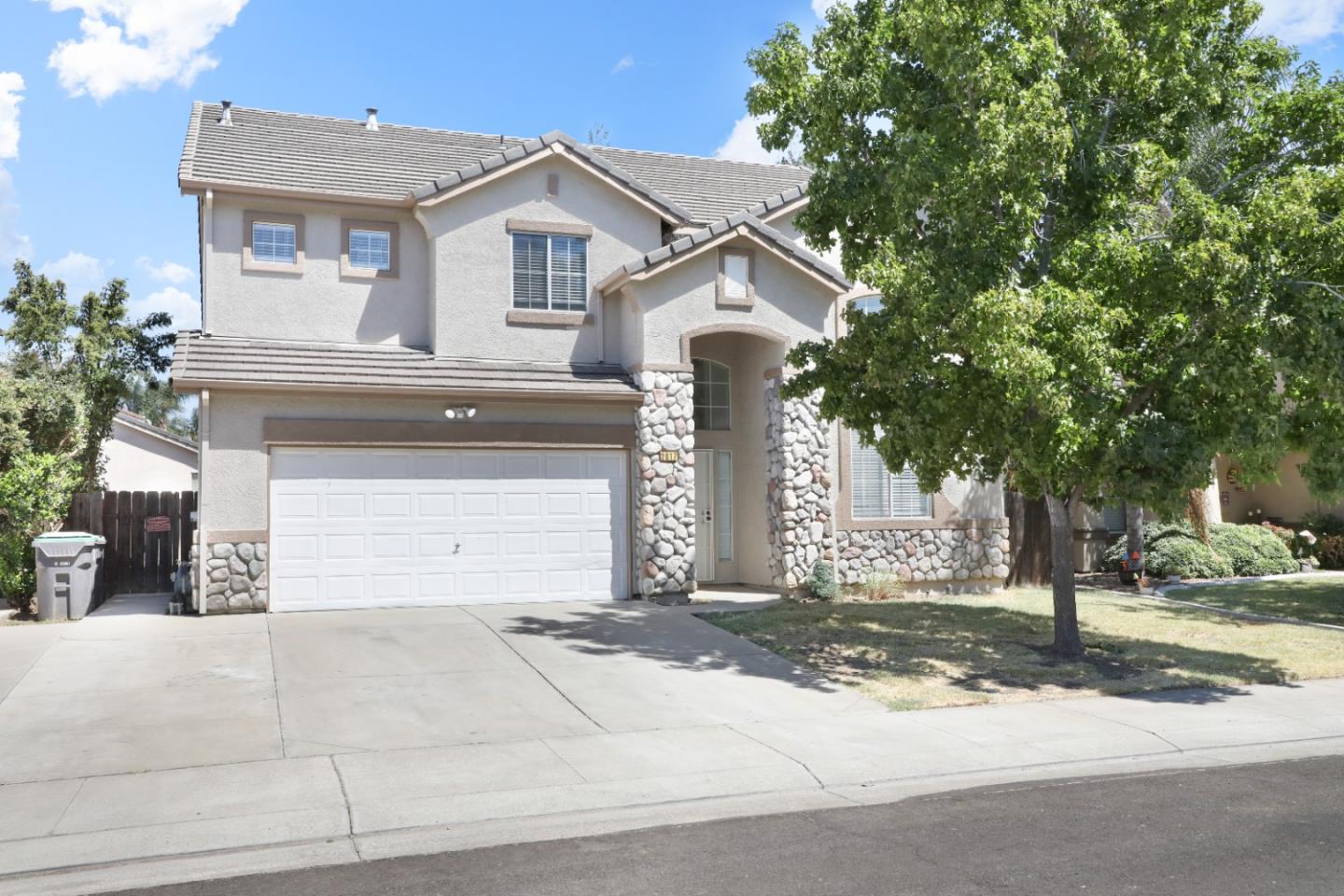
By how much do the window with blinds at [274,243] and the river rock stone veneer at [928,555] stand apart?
31.5 ft

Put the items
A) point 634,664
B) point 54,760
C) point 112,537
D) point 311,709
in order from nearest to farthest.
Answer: point 54,760 → point 311,709 → point 634,664 → point 112,537

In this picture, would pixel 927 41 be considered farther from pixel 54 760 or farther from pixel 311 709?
pixel 54 760

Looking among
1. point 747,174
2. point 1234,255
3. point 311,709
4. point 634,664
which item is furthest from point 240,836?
point 747,174

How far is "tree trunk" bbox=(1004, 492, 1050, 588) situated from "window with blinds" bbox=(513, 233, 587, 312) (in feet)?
27.9

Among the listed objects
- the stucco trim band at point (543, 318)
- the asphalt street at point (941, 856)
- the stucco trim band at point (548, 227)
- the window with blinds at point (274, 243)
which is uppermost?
the stucco trim band at point (548, 227)

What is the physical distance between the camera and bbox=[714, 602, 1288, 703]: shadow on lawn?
11.6m

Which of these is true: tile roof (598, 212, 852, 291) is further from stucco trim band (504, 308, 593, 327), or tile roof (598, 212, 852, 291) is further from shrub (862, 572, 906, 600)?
shrub (862, 572, 906, 600)

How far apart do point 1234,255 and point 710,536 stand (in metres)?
10.0

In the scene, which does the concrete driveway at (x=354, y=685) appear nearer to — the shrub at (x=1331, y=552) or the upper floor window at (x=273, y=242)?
the upper floor window at (x=273, y=242)

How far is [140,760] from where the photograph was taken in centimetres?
823

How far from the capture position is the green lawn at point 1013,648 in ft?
37.3

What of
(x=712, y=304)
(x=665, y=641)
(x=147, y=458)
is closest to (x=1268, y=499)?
(x=712, y=304)

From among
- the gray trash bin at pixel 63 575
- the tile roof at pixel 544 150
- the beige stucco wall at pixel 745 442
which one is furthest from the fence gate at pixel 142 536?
the beige stucco wall at pixel 745 442

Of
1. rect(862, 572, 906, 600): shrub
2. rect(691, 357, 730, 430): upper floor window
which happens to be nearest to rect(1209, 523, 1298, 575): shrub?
rect(862, 572, 906, 600): shrub
